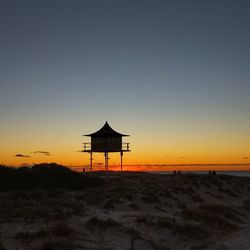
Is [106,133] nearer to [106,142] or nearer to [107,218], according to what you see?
[106,142]

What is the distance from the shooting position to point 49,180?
4344cm

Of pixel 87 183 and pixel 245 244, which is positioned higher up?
pixel 87 183

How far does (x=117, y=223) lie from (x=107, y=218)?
161 cm

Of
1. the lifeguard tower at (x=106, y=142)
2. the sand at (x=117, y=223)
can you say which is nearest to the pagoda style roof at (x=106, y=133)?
the lifeguard tower at (x=106, y=142)

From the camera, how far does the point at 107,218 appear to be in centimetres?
2630

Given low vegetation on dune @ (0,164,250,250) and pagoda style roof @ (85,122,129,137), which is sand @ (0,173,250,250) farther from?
pagoda style roof @ (85,122,129,137)

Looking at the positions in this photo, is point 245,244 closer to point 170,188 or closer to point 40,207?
point 40,207

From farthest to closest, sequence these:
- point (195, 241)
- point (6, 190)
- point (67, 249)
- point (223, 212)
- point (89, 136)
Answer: point (89, 136), point (6, 190), point (223, 212), point (195, 241), point (67, 249)

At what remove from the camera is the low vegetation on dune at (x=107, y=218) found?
21.8 m

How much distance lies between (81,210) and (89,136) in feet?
114

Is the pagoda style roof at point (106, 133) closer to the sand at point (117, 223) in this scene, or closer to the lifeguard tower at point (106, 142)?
the lifeguard tower at point (106, 142)

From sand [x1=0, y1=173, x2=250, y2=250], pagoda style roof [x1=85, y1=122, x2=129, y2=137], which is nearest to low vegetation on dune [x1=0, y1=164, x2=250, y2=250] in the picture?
sand [x1=0, y1=173, x2=250, y2=250]

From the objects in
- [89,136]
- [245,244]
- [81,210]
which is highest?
[89,136]

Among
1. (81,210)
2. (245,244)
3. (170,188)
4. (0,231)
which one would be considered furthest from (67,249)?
(170,188)
